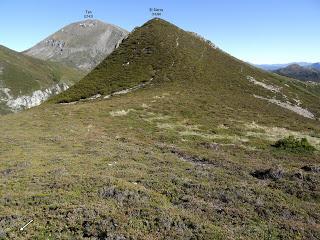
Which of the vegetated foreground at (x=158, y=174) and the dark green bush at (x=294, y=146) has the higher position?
the vegetated foreground at (x=158, y=174)

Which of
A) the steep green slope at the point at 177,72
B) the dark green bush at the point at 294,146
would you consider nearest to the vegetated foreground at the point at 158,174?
the dark green bush at the point at 294,146

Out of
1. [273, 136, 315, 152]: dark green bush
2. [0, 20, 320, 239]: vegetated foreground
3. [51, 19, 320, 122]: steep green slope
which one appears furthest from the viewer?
[51, 19, 320, 122]: steep green slope

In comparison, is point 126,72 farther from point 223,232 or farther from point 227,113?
point 223,232

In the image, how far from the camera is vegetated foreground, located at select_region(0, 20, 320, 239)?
17.5 meters

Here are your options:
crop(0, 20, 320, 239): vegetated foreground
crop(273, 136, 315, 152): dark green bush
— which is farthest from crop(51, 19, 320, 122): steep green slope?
crop(273, 136, 315, 152): dark green bush

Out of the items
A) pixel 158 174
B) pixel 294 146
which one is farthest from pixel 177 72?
pixel 158 174

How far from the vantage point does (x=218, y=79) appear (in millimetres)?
87375

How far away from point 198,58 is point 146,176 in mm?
77330

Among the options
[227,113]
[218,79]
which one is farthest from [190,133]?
[218,79]

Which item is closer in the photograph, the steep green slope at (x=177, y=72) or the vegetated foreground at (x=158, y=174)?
the vegetated foreground at (x=158, y=174)

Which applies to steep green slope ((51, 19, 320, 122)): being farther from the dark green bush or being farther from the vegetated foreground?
the dark green bush

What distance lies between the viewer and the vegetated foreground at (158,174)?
1752 cm

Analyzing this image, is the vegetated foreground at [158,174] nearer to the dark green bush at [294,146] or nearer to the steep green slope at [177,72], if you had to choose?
the dark green bush at [294,146]

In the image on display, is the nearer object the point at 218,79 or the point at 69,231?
the point at 69,231
